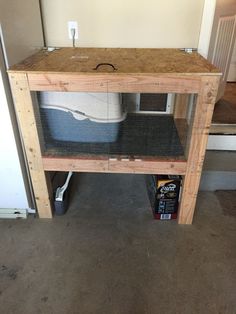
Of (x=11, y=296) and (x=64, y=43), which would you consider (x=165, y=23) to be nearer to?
(x=64, y=43)

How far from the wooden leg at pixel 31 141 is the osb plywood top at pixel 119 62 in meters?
0.07

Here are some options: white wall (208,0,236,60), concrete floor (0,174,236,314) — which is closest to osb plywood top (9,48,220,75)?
white wall (208,0,236,60)

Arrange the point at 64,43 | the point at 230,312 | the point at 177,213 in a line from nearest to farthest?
1. the point at 230,312
2. the point at 177,213
3. the point at 64,43

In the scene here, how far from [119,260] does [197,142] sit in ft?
2.37

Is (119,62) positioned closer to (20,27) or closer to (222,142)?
(20,27)

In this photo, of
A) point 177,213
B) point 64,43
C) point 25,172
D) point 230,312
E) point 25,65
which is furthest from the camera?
point 64,43

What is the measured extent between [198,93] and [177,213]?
0.74 m

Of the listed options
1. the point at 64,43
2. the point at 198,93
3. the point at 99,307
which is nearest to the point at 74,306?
the point at 99,307

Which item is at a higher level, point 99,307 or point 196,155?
point 196,155

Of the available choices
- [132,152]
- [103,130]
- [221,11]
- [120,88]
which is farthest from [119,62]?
[221,11]

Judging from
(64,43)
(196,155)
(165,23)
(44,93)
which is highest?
(165,23)

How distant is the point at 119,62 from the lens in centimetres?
129

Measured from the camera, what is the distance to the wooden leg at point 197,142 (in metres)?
1.14

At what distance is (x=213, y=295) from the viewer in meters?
1.17
